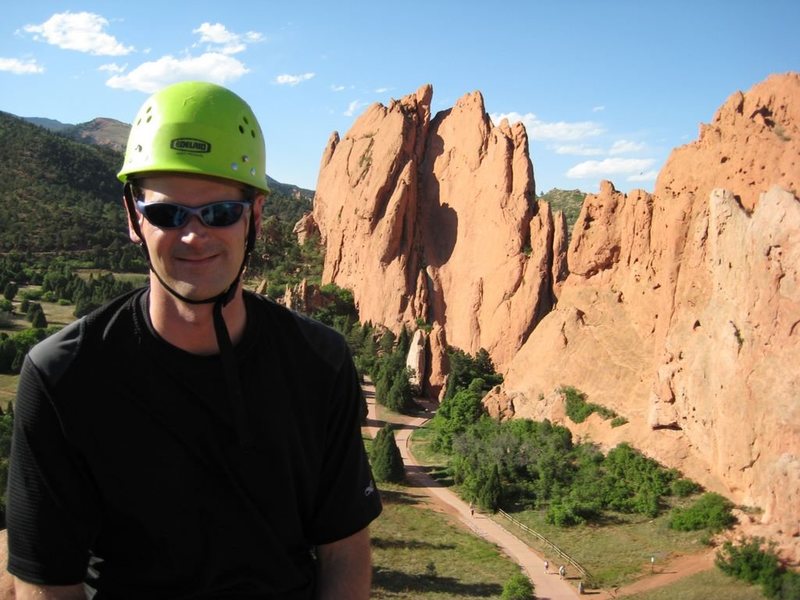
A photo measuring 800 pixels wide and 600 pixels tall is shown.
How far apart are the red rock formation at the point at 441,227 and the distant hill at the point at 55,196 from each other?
2696cm

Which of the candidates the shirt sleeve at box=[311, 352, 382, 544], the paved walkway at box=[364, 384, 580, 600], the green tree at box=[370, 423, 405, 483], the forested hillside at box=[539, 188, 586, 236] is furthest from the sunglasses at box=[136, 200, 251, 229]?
the forested hillside at box=[539, 188, 586, 236]

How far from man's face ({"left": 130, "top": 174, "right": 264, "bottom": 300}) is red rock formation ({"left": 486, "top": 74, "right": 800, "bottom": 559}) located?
18.5m

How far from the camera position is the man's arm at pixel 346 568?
2.52 meters

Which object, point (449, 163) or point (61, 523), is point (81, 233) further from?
point (61, 523)

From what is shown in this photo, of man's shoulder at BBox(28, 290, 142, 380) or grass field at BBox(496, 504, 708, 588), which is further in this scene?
grass field at BBox(496, 504, 708, 588)

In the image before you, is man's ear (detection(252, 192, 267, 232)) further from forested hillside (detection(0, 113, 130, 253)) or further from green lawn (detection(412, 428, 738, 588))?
forested hillside (detection(0, 113, 130, 253))

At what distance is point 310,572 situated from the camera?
8.26 feet

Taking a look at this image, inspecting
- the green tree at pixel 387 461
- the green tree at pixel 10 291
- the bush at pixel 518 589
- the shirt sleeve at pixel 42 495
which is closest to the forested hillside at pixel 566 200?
the green tree at pixel 387 461

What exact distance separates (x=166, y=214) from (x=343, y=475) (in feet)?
4.01

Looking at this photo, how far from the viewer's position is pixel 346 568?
102 inches

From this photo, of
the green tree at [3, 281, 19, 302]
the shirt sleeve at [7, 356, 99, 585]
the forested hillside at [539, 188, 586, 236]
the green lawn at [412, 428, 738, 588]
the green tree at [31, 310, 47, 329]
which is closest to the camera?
the shirt sleeve at [7, 356, 99, 585]

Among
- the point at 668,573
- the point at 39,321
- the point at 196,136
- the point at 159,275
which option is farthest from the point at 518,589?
the point at 39,321

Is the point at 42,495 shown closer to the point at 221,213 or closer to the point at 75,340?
the point at 75,340

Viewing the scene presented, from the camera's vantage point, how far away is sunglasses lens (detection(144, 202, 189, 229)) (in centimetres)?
224
